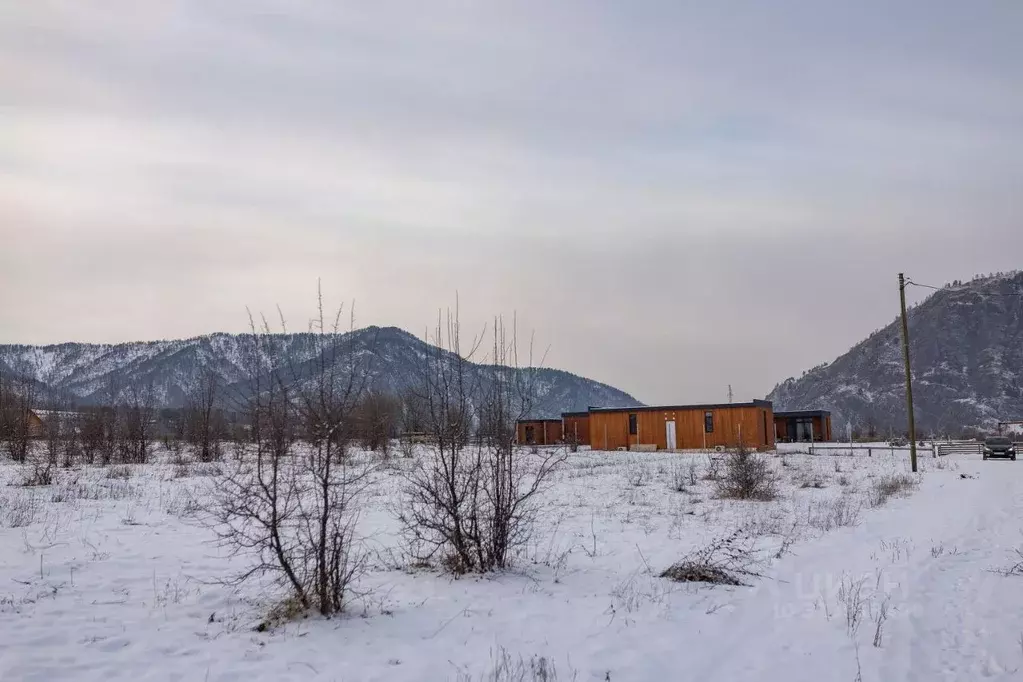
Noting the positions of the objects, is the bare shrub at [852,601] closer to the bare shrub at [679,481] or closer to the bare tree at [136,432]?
the bare shrub at [679,481]

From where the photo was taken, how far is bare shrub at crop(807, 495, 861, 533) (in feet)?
40.1

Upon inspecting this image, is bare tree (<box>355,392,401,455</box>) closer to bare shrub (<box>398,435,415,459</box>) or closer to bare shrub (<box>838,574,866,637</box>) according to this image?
bare shrub (<box>398,435,415,459</box>)

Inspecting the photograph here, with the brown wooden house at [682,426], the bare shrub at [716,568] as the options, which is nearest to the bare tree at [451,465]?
the bare shrub at [716,568]

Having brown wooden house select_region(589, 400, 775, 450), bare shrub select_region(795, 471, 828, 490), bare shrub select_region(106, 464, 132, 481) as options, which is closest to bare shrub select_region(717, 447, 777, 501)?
bare shrub select_region(795, 471, 828, 490)

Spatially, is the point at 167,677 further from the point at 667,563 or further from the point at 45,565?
the point at 667,563

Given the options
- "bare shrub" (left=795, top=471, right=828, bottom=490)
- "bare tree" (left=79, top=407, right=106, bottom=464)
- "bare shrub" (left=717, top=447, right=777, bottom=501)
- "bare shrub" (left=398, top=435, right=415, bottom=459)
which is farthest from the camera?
"bare tree" (left=79, top=407, right=106, bottom=464)

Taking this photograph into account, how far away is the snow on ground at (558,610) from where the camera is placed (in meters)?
5.28

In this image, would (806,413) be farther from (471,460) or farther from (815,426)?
(471,460)

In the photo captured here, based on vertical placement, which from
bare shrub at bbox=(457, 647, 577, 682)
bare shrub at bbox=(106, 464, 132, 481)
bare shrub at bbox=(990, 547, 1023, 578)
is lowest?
bare shrub at bbox=(990, 547, 1023, 578)

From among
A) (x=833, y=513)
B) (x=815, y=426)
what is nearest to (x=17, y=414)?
(x=833, y=513)

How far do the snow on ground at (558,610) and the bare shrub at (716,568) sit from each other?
24 centimetres

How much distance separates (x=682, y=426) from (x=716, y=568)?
117 ft

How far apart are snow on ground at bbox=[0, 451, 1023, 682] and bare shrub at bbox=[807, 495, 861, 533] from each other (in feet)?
0.42

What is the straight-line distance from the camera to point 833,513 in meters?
13.6
